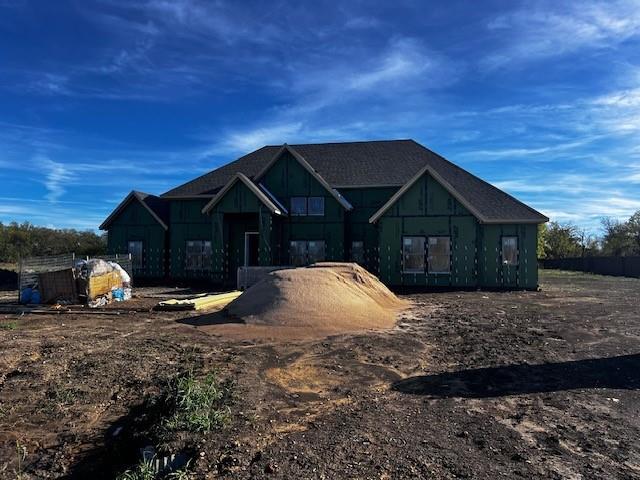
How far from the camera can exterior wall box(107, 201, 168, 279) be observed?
2973cm

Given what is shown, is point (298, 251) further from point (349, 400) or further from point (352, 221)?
point (349, 400)

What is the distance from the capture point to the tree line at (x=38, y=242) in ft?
156

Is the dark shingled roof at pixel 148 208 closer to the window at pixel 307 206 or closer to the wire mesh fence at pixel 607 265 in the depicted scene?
the window at pixel 307 206

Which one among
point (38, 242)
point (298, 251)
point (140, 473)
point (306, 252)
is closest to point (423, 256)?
point (306, 252)

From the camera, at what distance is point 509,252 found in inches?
951

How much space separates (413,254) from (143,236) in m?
16.0

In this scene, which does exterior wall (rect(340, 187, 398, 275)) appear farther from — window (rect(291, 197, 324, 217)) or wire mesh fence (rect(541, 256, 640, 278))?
wire mesh fence (rect(541, 256, 640, 278))

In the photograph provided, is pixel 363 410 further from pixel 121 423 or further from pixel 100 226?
pixel 100 226

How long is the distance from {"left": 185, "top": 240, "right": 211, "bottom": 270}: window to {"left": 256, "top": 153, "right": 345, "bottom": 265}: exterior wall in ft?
13.8

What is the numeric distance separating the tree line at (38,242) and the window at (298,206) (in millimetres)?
24122

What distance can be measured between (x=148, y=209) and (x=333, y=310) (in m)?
19.3

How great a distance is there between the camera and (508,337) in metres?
11.6

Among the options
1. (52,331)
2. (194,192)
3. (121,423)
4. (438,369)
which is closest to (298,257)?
(194,192)

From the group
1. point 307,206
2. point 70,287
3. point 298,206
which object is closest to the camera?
point 70,287
